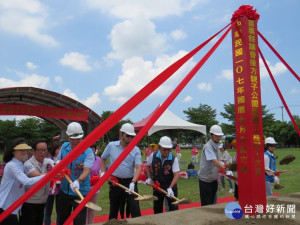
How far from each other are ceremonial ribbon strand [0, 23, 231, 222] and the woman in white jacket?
0.54 m

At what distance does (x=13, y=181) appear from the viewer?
8.66 feet

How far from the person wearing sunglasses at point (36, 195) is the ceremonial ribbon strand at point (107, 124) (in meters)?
0.85

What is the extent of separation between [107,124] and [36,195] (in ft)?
4.43

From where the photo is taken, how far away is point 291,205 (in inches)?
120

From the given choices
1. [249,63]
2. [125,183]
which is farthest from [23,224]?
[249,63]


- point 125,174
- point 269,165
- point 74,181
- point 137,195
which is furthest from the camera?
point 269,165

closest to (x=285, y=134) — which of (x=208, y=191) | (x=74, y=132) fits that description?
(x=208, y=191)

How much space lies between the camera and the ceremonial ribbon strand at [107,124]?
2031 millimetres

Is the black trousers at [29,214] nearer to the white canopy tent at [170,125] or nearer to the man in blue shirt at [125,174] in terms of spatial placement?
the man in blue shirt at [125,174]

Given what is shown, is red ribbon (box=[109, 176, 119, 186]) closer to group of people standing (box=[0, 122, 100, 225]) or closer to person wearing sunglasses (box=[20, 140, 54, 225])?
group of people standing (box=[0, 122, 100, 225])

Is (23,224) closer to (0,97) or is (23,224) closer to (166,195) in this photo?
(166,195)

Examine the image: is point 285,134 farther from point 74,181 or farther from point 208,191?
point 74,181

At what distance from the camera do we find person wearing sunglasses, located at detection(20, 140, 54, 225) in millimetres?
2904

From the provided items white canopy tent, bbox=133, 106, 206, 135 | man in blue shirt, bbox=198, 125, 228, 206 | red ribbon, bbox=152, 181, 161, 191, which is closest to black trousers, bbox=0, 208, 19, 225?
red ribbon, bbox=152, 181, 161, 191
